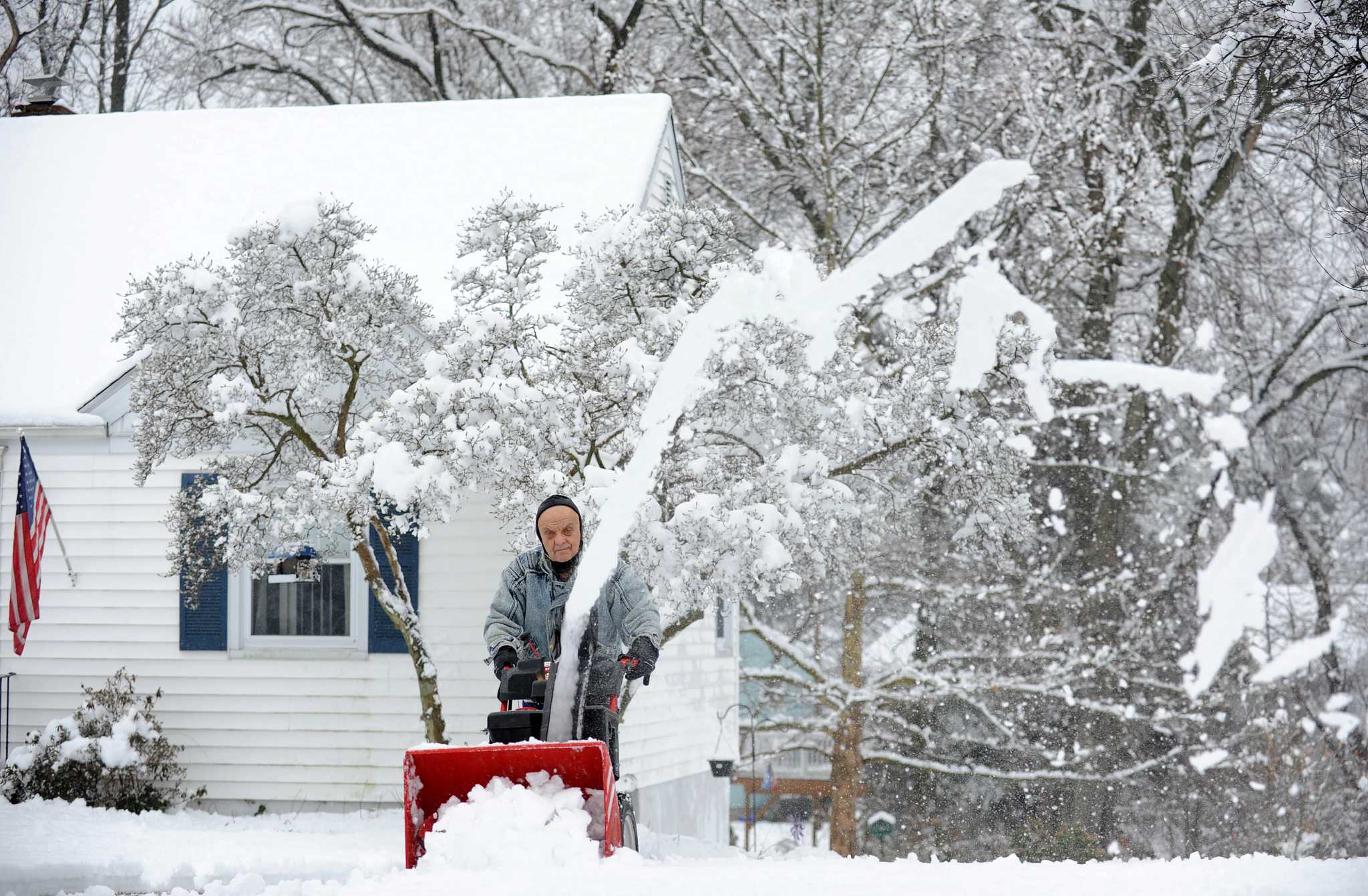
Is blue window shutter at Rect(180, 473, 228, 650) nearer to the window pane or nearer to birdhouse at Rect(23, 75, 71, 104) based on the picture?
the window pane

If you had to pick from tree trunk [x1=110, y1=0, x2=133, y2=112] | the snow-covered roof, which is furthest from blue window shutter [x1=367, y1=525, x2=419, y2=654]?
tree trunk [x1=110, y1=0, x2=133, y2=112]

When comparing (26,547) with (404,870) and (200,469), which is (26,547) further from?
(404,870)

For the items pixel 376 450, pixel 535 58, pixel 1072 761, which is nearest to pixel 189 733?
pixel 376 450

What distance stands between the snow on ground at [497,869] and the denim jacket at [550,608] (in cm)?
82

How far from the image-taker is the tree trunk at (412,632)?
384 inches

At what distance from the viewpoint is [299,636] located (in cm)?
1099

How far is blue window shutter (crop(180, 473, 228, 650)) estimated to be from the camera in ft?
35.7

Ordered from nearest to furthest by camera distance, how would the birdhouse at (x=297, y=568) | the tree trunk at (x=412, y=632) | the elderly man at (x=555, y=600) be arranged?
1. the elderly man at (x=555, y=600)
2. the tree trunk at (x=412, y=632)
3. the birdhouse at (x=297, y=568)

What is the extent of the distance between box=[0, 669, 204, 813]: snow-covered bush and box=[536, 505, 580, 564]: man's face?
5804mm

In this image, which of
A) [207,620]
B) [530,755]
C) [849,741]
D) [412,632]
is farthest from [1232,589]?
[530,755]

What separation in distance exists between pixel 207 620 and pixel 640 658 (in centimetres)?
629

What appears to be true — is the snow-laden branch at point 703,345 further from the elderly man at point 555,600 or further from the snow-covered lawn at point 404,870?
the snow-covered lawn at point 404,870

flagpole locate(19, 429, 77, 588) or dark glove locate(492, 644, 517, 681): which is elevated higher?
flagpole locate(19, 429, 77, 588)

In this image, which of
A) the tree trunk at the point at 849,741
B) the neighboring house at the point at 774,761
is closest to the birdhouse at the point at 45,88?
the neighboring house at the point at 774,761
